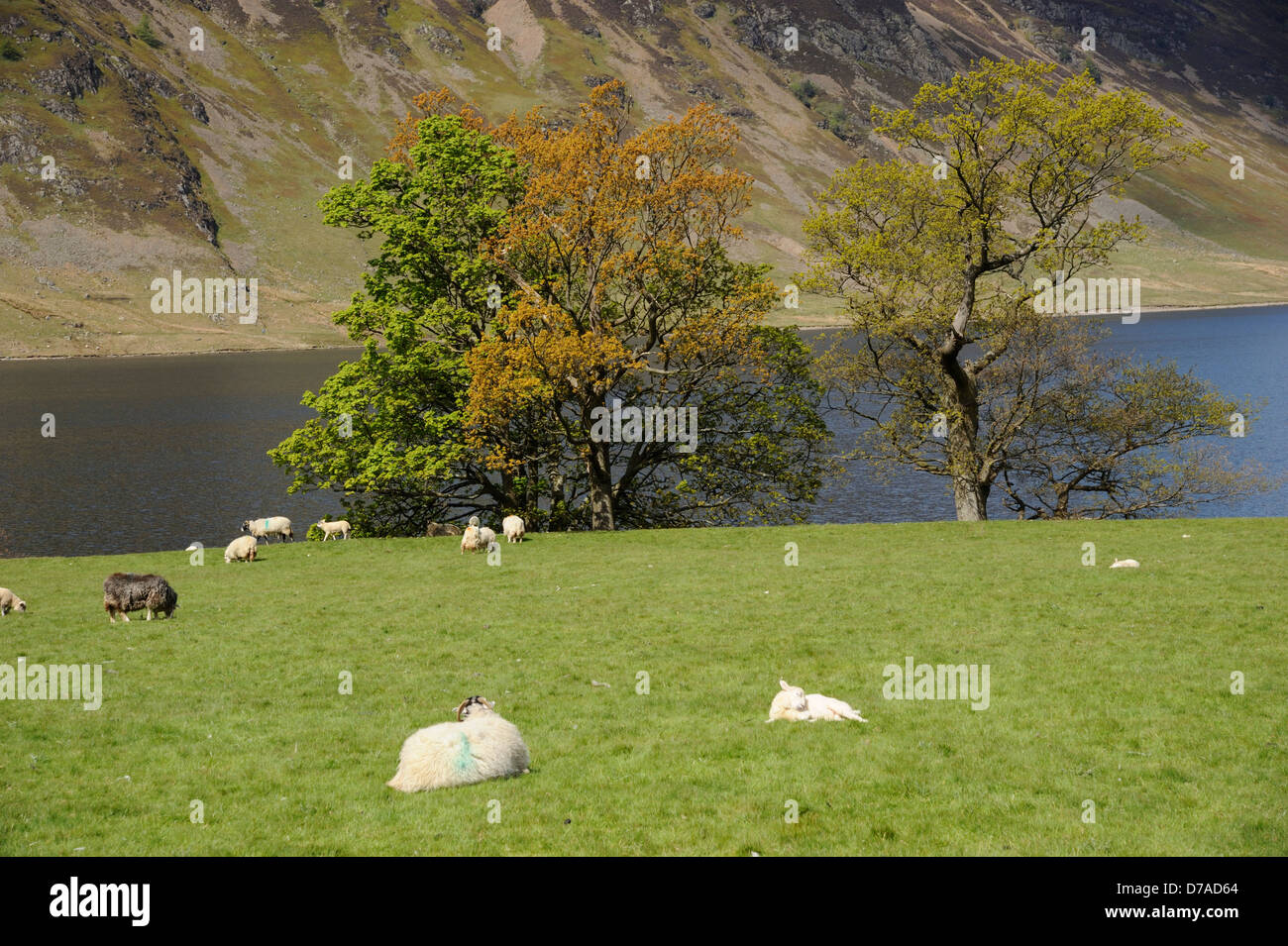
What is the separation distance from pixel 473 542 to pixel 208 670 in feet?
61.9

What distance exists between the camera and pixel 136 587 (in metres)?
27.5

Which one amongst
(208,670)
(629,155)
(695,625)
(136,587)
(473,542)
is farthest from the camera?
(629,155)

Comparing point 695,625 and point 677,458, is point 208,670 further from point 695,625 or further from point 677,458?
point 677,458

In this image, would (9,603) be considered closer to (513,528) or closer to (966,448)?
(513,528)

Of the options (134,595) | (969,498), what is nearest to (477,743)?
(134,595)

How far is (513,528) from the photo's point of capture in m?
42.5

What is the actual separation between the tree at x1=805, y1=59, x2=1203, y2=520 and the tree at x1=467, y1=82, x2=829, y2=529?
434cm

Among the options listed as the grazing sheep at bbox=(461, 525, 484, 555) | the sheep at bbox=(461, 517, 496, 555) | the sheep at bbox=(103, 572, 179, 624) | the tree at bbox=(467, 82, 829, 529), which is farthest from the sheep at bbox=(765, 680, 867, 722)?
the tree at bbox=(467, 82, 829, 529)

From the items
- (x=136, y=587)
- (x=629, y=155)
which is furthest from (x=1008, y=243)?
(x=136, y=587)

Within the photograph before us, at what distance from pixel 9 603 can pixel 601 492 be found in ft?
83.5

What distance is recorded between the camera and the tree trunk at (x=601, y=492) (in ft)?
158

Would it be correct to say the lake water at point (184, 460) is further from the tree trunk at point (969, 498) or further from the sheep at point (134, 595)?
the sheep at point (134, 595)

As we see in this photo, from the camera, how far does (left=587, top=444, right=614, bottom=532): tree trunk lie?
4806 cm
